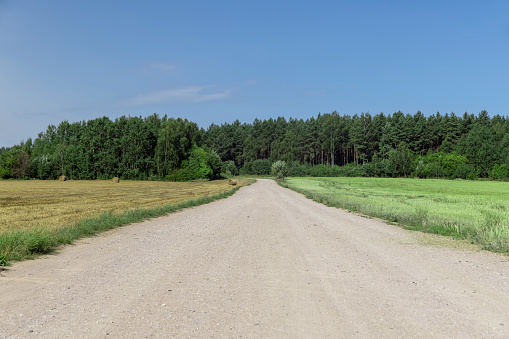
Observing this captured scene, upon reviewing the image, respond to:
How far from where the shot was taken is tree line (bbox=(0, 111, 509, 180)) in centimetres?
8181

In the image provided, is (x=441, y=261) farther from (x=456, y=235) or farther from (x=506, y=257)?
(x=456, y=235)

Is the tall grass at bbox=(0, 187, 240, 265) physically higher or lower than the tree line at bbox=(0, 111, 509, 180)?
lower

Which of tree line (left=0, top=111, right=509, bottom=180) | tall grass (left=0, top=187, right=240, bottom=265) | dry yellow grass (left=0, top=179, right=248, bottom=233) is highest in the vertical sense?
tree line (left=0, top=111, right=509, bottom=180)

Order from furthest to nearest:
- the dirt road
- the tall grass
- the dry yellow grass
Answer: the dry yellow grass, the tall grass, the dirt road

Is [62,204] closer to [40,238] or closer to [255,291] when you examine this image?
[40,238]

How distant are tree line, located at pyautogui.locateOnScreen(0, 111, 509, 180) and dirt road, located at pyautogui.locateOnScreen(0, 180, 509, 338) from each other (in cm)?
7457

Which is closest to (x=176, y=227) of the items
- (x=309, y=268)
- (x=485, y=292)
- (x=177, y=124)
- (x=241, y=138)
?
(x=309, y=268)

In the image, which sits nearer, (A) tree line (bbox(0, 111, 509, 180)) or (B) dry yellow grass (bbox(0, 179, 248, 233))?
(B) dry yellow grass (bbox(0, 179, 248, 233))

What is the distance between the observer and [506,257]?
807 centimetres

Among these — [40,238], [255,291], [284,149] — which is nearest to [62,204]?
[40,238]

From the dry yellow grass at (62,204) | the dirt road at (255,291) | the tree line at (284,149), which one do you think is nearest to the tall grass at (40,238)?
the dirt road at (255,291)

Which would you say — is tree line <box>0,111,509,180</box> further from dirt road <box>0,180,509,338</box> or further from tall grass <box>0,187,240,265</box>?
dirt road <box>0,180,509,338</box>

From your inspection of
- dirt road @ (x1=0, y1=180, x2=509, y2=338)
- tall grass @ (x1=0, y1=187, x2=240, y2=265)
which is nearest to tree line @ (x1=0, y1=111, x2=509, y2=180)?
tall grass @ (x1=0, y1=187, x2=240, y2=265)

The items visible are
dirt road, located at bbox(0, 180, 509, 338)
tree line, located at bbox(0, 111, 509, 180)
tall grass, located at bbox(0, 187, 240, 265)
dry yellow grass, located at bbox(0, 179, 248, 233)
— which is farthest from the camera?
tree line, located at bbox(0, 111, 509, 180)
